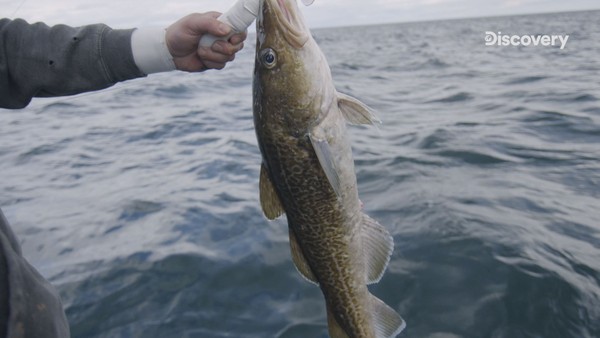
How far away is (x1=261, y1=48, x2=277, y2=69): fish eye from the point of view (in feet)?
8.25

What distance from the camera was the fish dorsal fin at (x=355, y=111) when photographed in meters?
2.55

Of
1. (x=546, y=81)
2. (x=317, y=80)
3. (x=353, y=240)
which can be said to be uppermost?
(x=317, y=80)

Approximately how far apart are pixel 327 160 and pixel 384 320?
1.15 metres

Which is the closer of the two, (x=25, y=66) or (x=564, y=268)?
(x=25, y=66)

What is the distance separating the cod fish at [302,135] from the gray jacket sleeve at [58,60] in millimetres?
970

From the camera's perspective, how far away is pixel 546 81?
508 inches

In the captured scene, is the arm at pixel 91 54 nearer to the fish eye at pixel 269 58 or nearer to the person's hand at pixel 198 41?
the person's hand at pixel 198 41

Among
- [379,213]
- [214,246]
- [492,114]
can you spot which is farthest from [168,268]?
[492,114]

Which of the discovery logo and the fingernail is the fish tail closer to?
the fingernail

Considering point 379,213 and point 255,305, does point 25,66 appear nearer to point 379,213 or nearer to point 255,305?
point 255,305

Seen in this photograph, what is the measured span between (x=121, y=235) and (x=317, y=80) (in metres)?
4.09

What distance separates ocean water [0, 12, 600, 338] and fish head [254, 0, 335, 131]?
0.44 m

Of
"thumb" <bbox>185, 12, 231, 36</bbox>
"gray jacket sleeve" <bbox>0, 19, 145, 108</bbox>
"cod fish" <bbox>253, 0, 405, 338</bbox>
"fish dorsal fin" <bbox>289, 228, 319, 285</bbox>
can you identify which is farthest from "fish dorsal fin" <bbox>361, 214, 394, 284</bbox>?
"gray jacket sleeve" <bbox>0, 19, 145, 108</bbox>

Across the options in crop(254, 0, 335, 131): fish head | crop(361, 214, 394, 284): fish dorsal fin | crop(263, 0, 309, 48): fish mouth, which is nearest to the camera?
crop(263, 0, 309, 48): fish mouth
